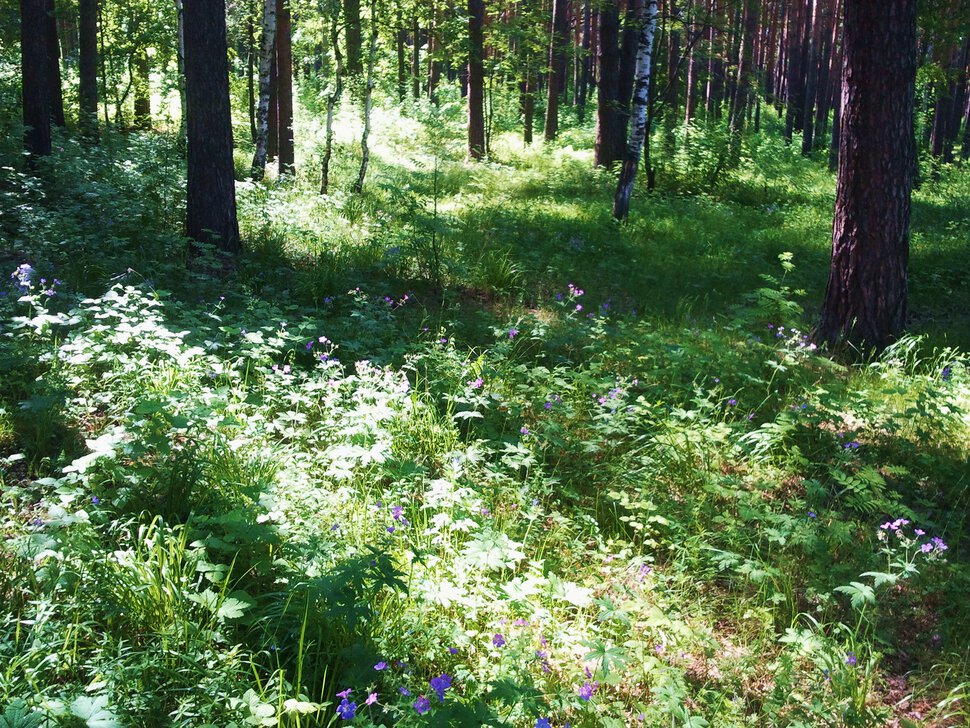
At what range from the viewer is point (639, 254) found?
9.58m

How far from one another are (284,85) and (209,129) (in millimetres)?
7102

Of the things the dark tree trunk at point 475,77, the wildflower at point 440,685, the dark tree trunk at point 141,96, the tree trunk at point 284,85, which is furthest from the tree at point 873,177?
the dark tree trunk at point 141,96

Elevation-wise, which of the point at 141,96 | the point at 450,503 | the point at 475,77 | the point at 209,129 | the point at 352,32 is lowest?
the point at 450,503

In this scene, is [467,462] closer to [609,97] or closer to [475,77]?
[609,97]

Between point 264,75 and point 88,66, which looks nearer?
point 264,75

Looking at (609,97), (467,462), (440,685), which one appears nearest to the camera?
(440,685)

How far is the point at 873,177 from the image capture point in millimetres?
6273

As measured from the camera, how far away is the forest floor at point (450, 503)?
275 centimetres

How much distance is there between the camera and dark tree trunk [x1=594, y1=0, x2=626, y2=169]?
1529 cm

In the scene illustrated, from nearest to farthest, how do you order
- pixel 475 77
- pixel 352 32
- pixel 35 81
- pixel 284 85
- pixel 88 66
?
pixel 35 81 → pixel 352 32 → pixel 284 85 → pixel 88 66 → pixel 475 77

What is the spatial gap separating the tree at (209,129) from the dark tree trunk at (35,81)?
15.8 ft

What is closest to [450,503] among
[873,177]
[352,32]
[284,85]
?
[873,177]

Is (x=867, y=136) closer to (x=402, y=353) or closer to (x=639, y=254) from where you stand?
(x=639, y=254)

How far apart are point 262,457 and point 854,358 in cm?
539
